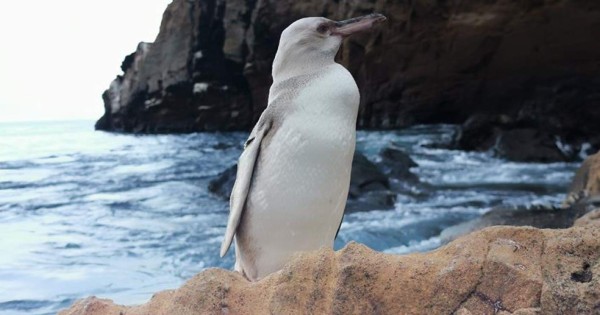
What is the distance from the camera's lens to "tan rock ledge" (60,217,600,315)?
2.79 ft

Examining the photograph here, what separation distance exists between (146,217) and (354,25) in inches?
178

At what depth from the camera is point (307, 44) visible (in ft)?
6.02

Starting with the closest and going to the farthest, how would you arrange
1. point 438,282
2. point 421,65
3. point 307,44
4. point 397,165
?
point 438,282 < point 307,44 < point 397,165 < point 421,65

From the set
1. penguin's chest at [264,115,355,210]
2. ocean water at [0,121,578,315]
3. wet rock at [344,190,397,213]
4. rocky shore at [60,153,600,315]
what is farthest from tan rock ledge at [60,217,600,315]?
wet rock at [344,190,397,213]

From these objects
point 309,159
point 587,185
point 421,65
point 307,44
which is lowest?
point 421,65

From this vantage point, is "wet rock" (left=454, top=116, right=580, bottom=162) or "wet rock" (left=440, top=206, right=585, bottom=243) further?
"wet rock" (left=454, top=116, right=580, bottom=162)

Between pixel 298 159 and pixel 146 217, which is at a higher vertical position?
pixel 298 159

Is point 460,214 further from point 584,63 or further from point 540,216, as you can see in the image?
point 584,63

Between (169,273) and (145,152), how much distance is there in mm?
9992

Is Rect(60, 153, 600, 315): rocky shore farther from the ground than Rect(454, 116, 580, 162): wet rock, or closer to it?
farther from the ground

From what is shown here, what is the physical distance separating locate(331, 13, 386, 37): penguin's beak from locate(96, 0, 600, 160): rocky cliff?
786 cm

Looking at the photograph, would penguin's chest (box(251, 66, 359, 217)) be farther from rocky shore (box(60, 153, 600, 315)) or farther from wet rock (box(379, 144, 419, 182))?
wet rock (box(379, 144, 419, 182))

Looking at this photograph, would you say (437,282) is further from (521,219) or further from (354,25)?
(521,219)

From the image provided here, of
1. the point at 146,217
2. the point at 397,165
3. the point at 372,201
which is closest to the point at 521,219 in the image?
the point at 372,201
